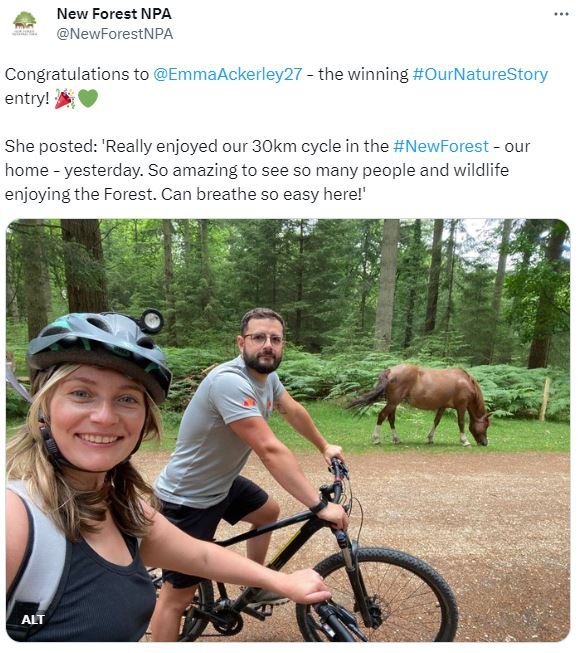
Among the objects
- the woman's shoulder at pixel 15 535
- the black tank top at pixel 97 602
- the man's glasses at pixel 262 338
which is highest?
the man's glasses at pixel 262 338

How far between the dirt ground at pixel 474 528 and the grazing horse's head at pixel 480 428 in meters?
0.75

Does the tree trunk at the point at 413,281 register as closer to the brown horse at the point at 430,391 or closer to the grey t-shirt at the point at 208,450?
the brown horse at the point at 430,391

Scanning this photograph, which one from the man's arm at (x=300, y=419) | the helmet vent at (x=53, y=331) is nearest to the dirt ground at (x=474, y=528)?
the man's arm at (x=300, y=419)

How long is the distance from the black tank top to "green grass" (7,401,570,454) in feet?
16.6

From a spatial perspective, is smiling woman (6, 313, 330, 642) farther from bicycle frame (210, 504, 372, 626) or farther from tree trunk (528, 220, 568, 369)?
tree trunk (528, 220, 568, 369)

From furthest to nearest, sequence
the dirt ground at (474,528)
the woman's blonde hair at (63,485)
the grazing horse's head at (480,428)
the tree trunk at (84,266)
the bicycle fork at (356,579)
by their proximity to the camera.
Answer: the grazing horse's head at (480,428) < the tree trunk at (84,266) < the dirt ground at (474,528) < the bicycle fork at (356,579) < the woman's blonde hair at (63,485)

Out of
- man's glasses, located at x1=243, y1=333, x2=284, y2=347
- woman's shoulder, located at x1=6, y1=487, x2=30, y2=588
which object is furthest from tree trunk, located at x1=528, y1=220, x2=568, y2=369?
woman's shoulder, located at x1=6, y1=487, x2=30, y2=588

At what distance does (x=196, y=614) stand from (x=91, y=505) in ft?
5.14

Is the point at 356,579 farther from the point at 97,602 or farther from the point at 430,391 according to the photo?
the point at 430,391

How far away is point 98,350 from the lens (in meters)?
1.20
